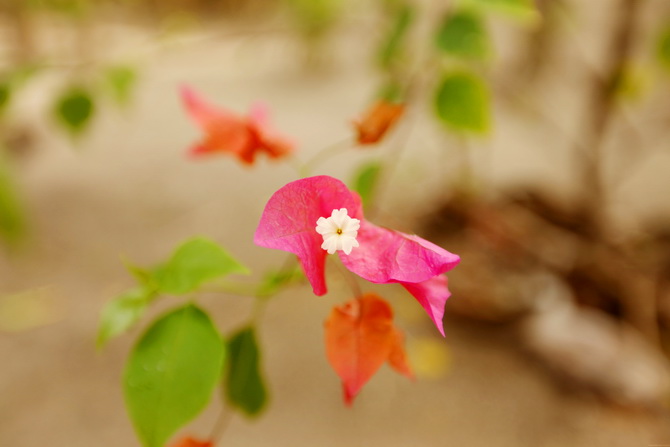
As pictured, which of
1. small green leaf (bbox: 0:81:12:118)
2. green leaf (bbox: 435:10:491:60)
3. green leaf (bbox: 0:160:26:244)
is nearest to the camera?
green leaf (bbox: 435:10:491:60)

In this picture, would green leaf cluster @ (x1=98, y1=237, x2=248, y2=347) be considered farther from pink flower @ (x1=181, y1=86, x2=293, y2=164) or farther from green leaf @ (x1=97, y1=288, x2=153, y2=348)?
pink flower @ (x1=181, y1=86, x2=293, y2=164)

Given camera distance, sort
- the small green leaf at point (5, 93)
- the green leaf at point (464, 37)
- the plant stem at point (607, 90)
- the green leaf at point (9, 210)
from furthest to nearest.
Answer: the green leaf at point (9, 210)
the plant stem at point (607, 90)
the small green leaf at point (5, 93)
the green leaf at point (464, 37)

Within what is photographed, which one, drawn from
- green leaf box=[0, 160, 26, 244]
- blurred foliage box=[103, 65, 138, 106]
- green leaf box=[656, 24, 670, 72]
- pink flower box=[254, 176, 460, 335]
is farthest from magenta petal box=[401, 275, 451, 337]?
green leaf box=[0, 160, 26, 244]

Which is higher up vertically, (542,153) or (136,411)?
(136,411)

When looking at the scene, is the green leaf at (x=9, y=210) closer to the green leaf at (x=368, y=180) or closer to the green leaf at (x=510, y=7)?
the green leaf at (x=368, y=180)

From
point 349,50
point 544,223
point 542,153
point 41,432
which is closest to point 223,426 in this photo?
point 41,432

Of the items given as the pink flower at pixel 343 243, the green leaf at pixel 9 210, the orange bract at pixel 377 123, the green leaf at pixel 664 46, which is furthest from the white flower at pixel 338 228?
the green leaf at pixel 9 210

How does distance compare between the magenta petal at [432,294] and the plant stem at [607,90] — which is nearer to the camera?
the magenta petal at [432,294]

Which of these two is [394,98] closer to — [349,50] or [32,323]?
[32,323]
